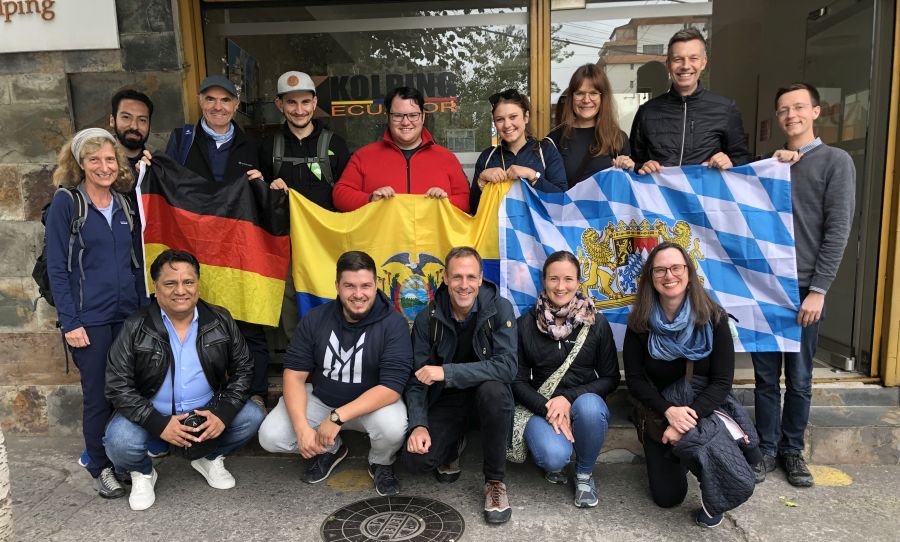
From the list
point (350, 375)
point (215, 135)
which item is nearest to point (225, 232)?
point (215, 135)

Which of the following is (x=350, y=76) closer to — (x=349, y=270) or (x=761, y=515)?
(x=349, y=270)

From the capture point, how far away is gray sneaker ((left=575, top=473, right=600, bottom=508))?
3.13 meters

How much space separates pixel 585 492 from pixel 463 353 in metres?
0.96

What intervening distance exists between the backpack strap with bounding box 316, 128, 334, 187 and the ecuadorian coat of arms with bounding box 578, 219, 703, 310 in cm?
165

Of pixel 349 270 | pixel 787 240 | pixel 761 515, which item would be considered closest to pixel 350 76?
pixel 349 270

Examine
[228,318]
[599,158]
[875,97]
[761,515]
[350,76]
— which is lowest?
[761,515]

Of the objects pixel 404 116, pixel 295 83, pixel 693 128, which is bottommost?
pixel 693 128

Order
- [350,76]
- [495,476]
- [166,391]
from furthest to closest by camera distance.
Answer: [350,76] < [166,391] < [495,476]

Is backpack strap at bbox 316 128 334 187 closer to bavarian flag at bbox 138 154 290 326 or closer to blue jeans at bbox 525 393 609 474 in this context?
bavarian flag at bbox 138 154 290 326

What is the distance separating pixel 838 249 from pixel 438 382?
229 cm

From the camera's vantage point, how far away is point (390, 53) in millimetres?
4562

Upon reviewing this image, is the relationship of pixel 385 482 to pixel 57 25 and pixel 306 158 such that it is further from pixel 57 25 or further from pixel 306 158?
pixel 57 25

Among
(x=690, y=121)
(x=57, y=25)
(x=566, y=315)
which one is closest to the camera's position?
(x=566, y=315)

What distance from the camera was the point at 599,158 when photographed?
3.70m
